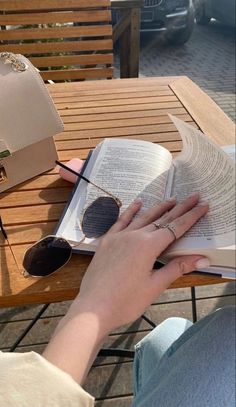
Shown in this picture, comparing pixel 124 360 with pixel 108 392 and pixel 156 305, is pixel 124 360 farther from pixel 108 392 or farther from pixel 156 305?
pixel 156 305

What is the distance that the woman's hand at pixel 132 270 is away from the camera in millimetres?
615

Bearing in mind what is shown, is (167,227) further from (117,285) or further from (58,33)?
(58,33)

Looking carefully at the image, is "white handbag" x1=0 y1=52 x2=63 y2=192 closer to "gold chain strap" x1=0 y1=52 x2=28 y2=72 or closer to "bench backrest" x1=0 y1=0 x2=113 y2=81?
"gold chain strap" x1=0 y1=52 x2=28 y2=72

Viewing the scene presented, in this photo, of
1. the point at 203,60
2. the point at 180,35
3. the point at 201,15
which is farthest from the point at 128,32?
the point at 201,15

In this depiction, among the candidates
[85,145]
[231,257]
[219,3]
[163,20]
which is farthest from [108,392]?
[219,3]

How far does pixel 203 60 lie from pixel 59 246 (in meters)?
5.04

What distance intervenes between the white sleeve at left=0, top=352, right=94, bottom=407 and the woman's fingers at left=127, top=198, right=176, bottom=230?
0.87 ft

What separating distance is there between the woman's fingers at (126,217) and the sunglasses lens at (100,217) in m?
0.04

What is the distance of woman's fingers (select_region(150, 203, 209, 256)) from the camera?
25.7 inches

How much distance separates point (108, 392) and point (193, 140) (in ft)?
3.43

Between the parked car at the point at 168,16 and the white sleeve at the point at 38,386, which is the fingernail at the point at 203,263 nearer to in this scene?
the white sleeve at the point at 38,386

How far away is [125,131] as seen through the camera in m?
1.26

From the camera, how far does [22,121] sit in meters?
0.95

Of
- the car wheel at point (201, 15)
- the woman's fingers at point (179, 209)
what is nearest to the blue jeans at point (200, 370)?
the woman's fingers at point (179, 209)
